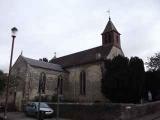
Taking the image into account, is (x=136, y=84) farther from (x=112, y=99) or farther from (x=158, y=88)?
(x=158, y=88)

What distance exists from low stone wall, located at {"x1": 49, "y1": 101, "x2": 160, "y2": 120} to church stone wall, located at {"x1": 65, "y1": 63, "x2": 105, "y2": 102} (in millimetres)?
10830

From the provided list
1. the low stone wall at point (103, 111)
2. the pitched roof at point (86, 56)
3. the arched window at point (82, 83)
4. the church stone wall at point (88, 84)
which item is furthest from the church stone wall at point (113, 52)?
the low stone wall at point (103, 111)

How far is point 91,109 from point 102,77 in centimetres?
1250

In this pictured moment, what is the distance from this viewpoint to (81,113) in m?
22.2

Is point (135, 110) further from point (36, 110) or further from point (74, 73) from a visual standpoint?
point (74, 73)

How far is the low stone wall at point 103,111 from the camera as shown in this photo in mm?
19797

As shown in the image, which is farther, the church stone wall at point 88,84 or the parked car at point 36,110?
the church stone wall at point 88,84

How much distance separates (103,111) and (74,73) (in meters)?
18.7

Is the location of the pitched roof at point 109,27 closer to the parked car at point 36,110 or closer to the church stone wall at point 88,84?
the church stone wall at point 88,84

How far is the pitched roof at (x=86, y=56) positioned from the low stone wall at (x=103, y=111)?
521 inches

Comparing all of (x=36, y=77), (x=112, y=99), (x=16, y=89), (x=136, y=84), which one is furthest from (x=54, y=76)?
(x=136, y=84)

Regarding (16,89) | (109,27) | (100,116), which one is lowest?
(100,116)

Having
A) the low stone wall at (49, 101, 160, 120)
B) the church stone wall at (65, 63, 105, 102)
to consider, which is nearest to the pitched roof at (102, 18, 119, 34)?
the church stone wall at (65, 63, 105, 102)

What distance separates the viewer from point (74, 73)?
38.8 metres
